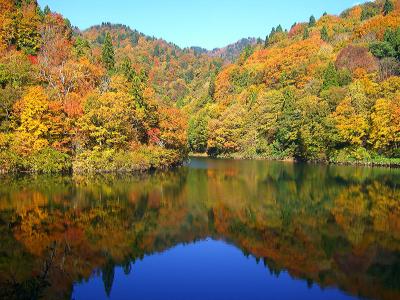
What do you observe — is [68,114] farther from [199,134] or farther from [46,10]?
[199,134]

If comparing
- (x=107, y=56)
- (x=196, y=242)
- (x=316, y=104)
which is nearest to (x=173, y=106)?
(x=107, y=56)

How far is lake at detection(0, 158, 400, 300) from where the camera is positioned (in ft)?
47.7

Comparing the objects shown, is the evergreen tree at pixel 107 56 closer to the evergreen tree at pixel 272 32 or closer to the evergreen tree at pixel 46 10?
the evergreen tree at pixel 46 10

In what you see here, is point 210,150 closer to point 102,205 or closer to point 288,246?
point 102,205

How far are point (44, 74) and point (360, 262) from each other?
4080 cm

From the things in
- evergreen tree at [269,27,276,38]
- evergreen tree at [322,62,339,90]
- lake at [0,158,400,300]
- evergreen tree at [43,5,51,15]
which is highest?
evergreen tree at [269,27,276,38]

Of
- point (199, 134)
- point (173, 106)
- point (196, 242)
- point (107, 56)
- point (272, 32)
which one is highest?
point (272, 32)

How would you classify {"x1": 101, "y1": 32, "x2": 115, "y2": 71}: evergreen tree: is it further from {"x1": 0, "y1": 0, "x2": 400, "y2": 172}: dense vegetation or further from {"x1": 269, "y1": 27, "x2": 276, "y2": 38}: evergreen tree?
{"x1": 269, "y1": 27, "x2": 276, "y2": 38}: evergreen tree

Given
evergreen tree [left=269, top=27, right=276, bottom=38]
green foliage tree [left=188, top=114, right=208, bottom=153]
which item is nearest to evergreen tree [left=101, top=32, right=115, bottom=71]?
green foliage tree [left=188, top=114, right=208, bottom=153]

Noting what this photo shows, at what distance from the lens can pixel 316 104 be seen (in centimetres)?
6650

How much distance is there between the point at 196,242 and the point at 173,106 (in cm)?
4294

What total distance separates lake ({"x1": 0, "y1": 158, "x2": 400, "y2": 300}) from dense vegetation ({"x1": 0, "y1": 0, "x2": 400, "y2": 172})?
362 inches

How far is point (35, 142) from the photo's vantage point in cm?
4075

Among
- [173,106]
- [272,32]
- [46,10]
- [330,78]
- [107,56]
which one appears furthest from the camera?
[272,32]
